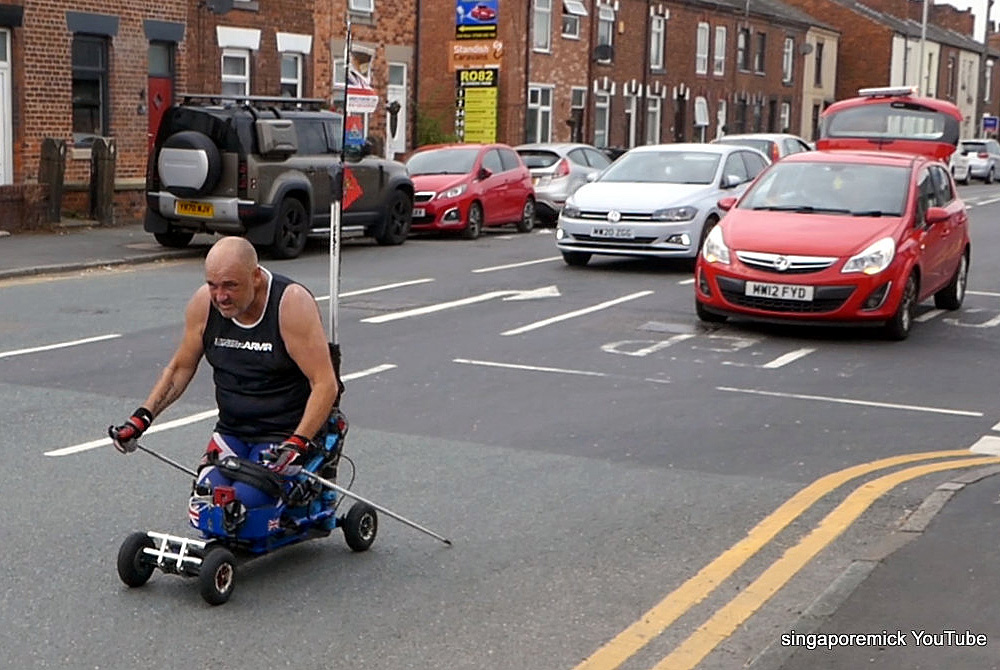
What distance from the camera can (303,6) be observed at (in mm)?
30391

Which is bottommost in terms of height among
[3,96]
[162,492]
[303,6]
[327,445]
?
[162,492]

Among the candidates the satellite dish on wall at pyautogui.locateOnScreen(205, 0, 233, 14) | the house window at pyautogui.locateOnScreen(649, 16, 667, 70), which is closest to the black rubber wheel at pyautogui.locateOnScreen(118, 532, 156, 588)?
the satellite dish on wall at pyautogui.locateOnScreen(205, 0, 233, 14)

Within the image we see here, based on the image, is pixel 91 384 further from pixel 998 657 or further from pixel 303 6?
pixel 303 6

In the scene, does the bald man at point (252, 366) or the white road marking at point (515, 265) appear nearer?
the bald man at point (252, 366)

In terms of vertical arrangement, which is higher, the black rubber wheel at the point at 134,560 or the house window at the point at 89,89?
the house window at the point at 89,89

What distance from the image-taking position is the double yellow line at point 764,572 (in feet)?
17.9

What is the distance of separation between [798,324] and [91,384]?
21.1 ft

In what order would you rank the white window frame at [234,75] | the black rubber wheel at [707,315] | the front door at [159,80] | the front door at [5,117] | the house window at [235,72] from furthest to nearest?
1. the house window at [235,72]
2. the white window frame at [234,75]
3. the front door at [159,80]
4. the front door at [5,117]
5. the black rubber wheel at [707,315]

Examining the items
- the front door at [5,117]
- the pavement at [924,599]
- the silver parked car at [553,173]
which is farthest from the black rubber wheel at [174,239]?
the pavement at [924,599]

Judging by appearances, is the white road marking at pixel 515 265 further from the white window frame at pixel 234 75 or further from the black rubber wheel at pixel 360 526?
the black rubber wheel at pixel 360 526

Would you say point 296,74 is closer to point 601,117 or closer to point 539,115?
point 539,115

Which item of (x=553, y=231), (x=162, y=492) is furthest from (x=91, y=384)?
(x=553, y=231)

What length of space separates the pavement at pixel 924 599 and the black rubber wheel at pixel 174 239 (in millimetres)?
14962

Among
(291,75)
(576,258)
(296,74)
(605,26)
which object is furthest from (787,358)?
(605,26)
